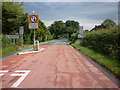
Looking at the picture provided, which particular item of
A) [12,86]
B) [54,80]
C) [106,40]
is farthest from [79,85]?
[106,40]

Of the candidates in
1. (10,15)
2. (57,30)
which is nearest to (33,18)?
(10,15)

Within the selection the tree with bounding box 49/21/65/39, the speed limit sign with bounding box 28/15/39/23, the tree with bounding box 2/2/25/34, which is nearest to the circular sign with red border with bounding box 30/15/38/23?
the speed limit sign with bounding box 28/15/39/23

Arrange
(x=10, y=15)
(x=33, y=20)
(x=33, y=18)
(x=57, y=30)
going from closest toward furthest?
(x=33, y=18) < (x=33, y=20) < (x=10, y=15) < (x=57, y=30)

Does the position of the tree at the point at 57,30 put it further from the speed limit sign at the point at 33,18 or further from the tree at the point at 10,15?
Result: the speed limit sign at the point at 33,18

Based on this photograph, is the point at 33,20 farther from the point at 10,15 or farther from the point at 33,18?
the point at 10,15

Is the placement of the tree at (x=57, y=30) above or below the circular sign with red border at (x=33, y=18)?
above

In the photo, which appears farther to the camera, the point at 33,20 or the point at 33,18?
the point at 33,20

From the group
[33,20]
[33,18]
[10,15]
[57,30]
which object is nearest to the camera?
[33,18]

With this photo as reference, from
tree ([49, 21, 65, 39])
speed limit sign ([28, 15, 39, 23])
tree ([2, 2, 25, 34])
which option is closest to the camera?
speed limit sign ([28, 15, 39, 23])

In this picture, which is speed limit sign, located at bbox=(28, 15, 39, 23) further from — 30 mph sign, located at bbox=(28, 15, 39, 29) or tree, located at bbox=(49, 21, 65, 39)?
tree, located at bbox=(49, 21, 65, 39)

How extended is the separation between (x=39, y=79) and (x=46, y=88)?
109cm

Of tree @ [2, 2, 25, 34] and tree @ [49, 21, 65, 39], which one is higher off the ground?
tree @ [49, 21, 65, 39]

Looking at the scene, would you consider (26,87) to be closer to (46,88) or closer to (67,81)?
(46,88)

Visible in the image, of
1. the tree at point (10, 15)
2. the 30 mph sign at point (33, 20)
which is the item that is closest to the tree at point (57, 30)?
the tree at point (10, 15)
